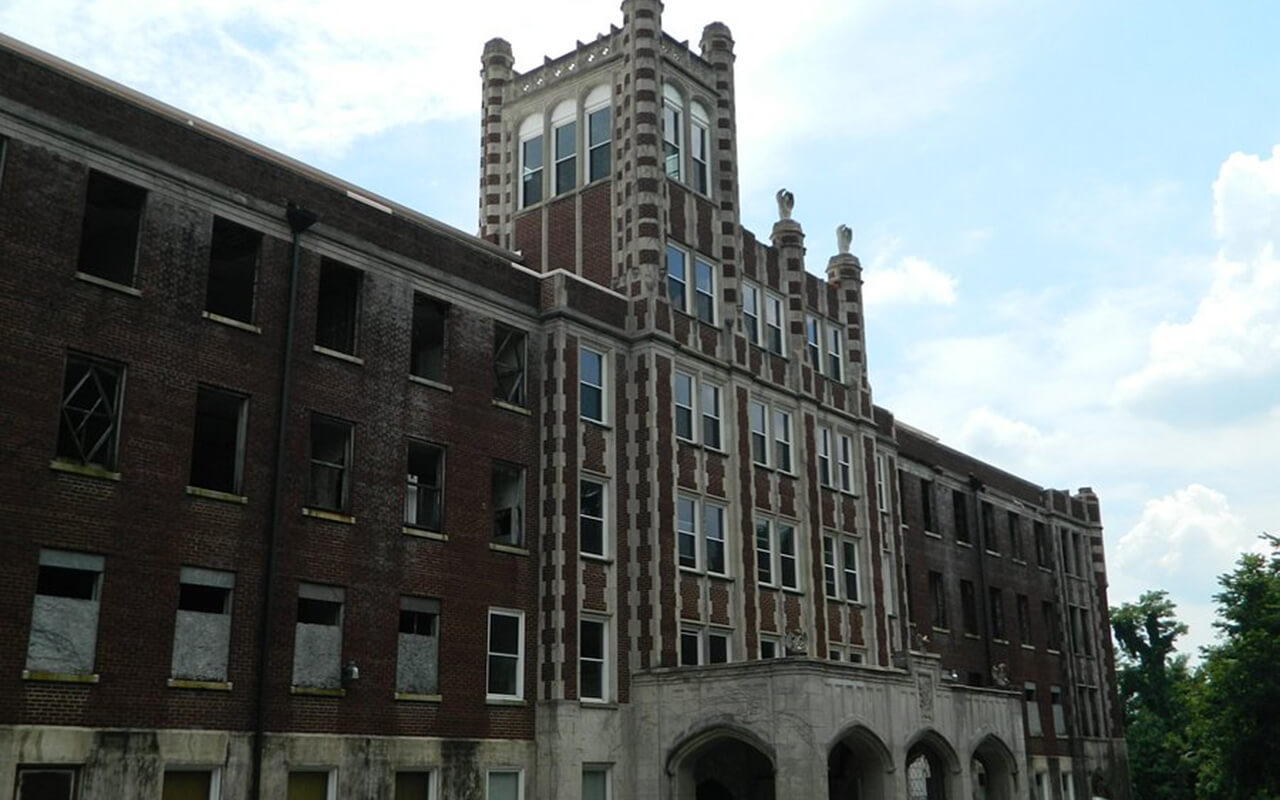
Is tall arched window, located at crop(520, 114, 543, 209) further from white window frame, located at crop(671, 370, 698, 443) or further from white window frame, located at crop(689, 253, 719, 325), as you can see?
white window frame, located at crop(671, 370, 698, 443)

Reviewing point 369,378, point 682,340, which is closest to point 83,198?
point 369,378

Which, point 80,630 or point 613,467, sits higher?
point 613,467

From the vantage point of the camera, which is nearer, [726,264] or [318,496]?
[318,496]

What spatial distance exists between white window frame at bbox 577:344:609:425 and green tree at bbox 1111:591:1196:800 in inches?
1838

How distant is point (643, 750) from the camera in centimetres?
3394

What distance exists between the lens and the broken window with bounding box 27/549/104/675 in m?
23.3

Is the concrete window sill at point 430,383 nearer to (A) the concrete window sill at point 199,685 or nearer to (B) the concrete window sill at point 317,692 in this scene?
(B) the concrete window sill at point 317,692

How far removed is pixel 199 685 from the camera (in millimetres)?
25453

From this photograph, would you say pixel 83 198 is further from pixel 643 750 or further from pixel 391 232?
pixel 643 750

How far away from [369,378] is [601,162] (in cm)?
1365

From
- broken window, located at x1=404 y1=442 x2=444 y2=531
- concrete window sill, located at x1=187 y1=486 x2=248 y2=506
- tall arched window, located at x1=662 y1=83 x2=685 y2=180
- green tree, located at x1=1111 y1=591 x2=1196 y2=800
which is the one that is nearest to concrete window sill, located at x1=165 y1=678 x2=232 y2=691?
concrete window sill, located at x1=187 y1=486 x2=248 y2=506

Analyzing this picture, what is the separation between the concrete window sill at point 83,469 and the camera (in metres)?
24.0

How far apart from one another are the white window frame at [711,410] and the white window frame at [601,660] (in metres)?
7.05

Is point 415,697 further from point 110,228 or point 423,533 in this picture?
point 110,228
